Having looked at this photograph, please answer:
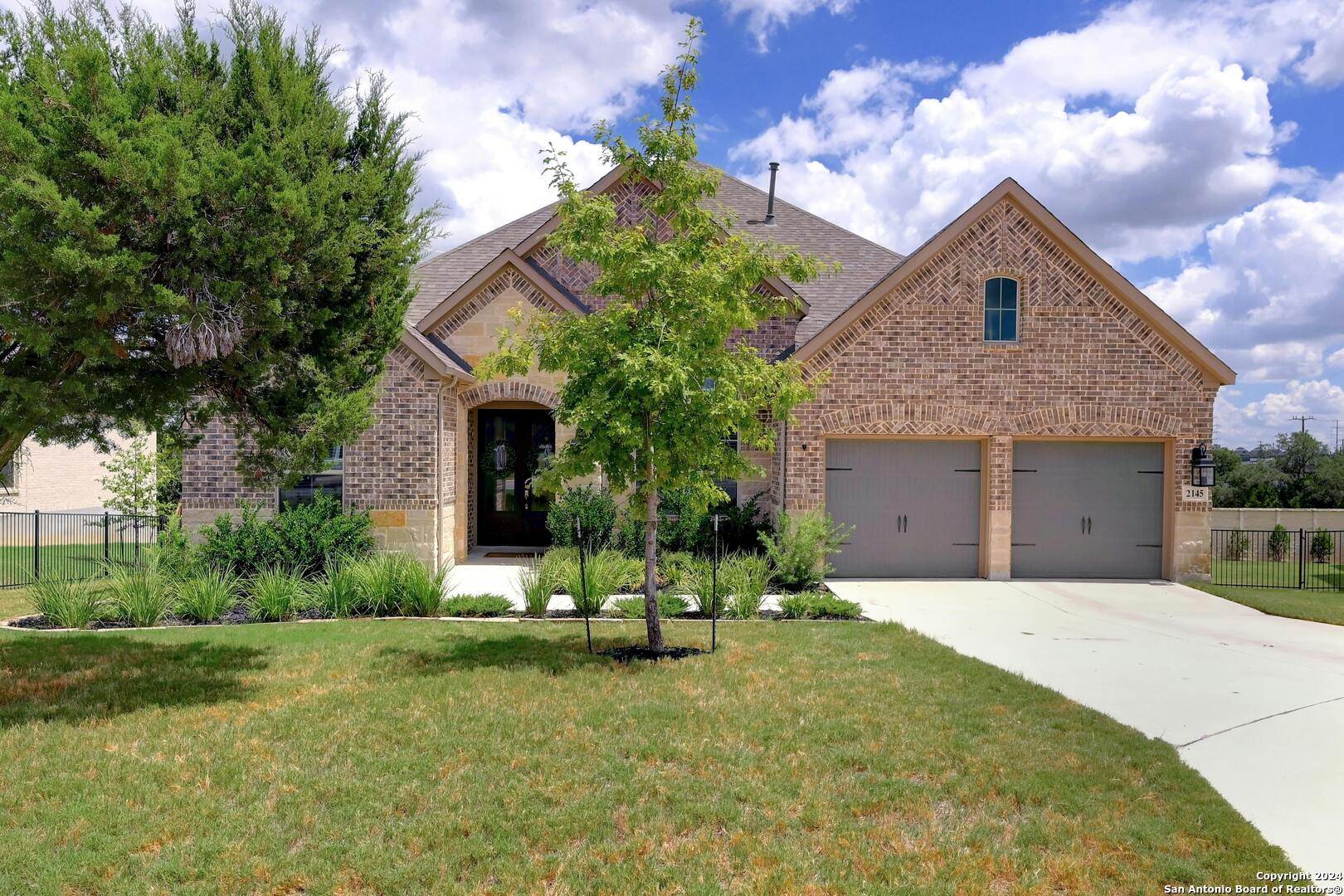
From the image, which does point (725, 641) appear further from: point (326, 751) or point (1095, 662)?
point (326, 751)

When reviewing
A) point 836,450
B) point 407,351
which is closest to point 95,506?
point 407,351

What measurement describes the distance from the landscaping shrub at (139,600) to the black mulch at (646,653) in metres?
6.19

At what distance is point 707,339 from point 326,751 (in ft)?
17.1

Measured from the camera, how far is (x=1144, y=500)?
14305 millimetres

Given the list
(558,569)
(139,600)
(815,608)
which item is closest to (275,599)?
(139,600)

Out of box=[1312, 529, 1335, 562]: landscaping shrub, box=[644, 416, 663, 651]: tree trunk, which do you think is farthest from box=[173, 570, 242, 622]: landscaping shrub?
box=[1312, 529, 1335, 562]: landscaping shrub

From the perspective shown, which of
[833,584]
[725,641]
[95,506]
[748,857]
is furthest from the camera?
[95,506]

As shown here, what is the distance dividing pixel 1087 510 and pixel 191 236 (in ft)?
47.7

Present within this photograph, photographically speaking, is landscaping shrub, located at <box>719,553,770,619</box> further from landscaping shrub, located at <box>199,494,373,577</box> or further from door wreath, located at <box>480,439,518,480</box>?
door wreath, located at <box>480,439,518,480</box>

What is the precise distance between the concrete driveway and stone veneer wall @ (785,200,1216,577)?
9.45ft

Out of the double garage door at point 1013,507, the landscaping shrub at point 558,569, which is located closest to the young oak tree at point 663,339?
the landscaping shrub at point 558,569

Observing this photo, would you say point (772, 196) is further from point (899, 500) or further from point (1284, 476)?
point (1284, 476)

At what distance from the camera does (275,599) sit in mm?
10383

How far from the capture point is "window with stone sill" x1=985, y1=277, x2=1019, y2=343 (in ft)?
46.1
